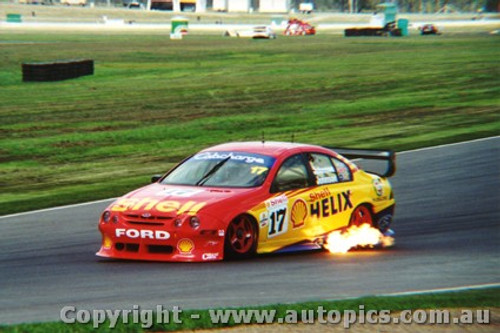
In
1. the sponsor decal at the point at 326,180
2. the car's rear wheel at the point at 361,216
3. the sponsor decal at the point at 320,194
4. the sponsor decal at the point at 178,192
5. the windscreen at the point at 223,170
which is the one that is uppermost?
the windscreen at the point at 223,170

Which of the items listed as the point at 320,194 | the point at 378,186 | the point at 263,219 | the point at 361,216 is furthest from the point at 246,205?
the point at 378,186

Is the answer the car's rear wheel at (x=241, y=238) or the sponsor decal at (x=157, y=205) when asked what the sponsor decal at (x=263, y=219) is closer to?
the car's rear wheel at (x=241, y=238)

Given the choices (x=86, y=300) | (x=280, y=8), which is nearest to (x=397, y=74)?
(x=86, y=300)

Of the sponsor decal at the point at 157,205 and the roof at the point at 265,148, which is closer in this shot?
the sponsor decal at the point at 157,205

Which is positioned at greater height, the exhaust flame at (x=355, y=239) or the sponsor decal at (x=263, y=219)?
the sponsor decal at (x=263, y=219)

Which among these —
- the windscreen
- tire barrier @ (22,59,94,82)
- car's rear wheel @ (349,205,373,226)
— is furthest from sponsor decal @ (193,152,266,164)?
tire barrier @ (22,59,94,82)

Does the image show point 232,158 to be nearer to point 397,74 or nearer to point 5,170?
point 5,170

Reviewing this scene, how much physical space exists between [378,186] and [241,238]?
284cm

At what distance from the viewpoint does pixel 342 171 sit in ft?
43.7

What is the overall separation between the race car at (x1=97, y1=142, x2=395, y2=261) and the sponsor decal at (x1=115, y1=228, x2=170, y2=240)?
0.01 meters

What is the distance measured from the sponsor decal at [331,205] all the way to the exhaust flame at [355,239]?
274 millimetres

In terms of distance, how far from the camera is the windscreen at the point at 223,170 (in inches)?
487

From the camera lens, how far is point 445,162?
66.0ft

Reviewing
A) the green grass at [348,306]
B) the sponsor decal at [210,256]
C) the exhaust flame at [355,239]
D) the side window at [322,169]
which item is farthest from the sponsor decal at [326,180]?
the green grass at [348,306]
